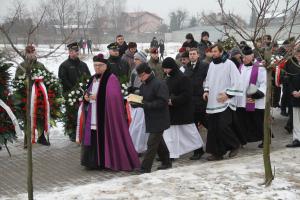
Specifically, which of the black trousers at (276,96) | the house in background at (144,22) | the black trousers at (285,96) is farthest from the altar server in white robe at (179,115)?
the house in background at (144,22)

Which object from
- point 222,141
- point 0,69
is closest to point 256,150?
point 222,141

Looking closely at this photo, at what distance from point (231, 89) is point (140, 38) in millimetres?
73392

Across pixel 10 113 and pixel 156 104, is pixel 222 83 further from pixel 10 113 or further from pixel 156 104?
pixel 10 113

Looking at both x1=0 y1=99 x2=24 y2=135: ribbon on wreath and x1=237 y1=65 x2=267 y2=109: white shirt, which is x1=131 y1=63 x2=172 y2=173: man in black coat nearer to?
x1=237 y1=65 x2=267 y2=109: white shirt

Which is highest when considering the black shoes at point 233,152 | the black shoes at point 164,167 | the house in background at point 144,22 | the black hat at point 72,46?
the house in background at point 144,22

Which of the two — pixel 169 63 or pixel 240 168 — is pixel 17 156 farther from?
pixel 240 168

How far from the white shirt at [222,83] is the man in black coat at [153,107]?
1180mm

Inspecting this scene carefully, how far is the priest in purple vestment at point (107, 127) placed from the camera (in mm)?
8266

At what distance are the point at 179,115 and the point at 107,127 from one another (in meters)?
1.31

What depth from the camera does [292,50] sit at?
6.98 m

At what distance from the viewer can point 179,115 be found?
8.83m

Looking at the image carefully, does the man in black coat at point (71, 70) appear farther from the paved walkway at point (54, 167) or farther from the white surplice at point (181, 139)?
the white surplice at point (181, 139)

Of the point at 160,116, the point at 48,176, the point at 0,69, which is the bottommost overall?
the point at 48,176

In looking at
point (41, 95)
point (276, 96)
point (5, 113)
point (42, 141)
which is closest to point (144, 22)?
point (276, 96)
